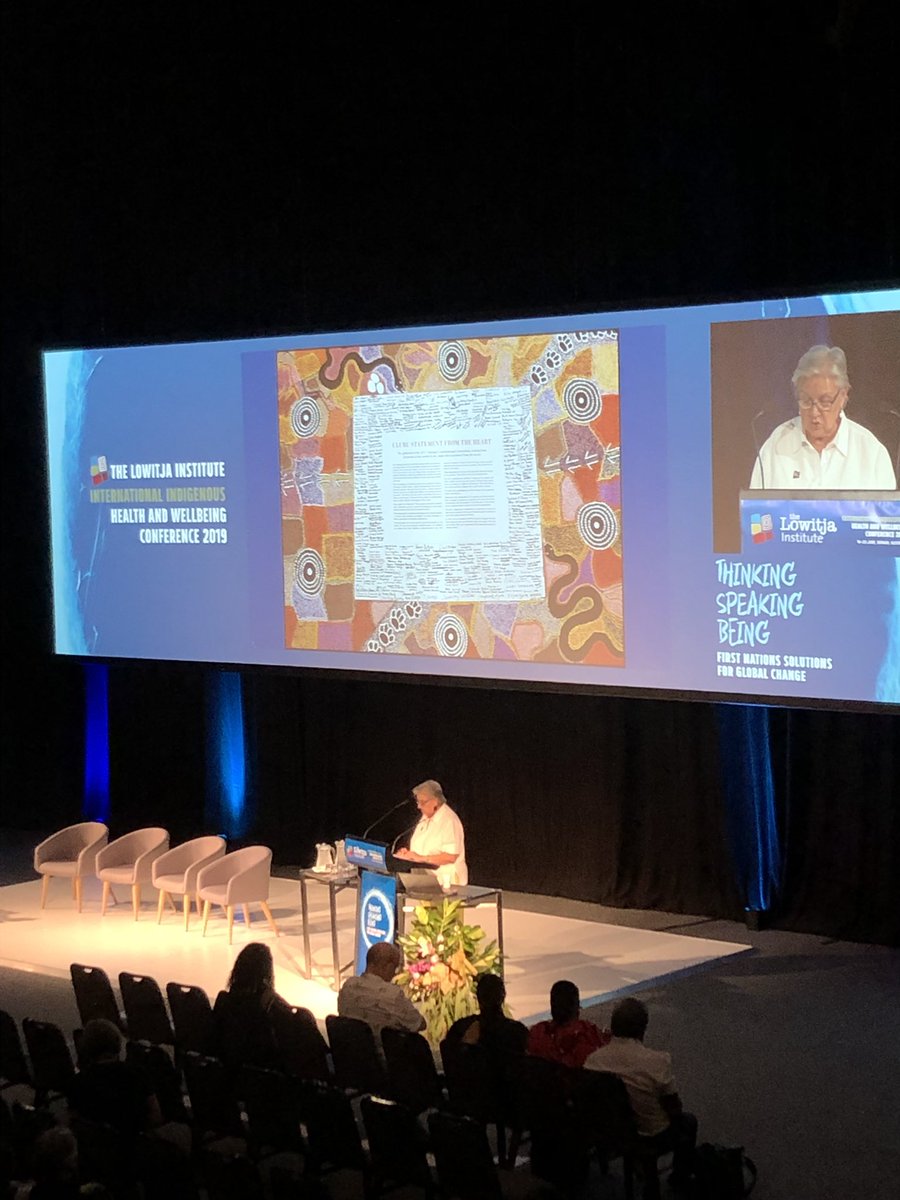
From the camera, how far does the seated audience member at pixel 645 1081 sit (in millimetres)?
5984

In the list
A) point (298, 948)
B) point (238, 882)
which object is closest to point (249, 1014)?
point (298, 948)

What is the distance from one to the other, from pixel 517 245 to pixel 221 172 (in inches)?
97.7

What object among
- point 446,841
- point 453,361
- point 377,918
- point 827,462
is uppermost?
point 453,361

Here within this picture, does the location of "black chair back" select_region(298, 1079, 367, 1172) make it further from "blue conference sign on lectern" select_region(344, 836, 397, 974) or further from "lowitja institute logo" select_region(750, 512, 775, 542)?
"lowitja institute logo" select_region(750, 512, 775, 542)

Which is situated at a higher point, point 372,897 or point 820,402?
point 820,402

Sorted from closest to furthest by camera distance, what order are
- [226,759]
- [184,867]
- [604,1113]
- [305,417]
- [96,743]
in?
[604,1113] → [305,417] → [184,867] → [226,759] → [96,743]

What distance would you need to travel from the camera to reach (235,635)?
11.2m

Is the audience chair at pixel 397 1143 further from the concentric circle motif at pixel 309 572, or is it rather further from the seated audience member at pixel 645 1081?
the concentric circle motif at pixel 309 572

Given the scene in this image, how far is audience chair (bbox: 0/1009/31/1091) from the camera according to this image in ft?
21.8

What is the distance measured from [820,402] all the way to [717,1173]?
413cm

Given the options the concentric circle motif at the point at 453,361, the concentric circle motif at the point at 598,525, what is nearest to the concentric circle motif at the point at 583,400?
the concentric circle motif at the point at 598,525

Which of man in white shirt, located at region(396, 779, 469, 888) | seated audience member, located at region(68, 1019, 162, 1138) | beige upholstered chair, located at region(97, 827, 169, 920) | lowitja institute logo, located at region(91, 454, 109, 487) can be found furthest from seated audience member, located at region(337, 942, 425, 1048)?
lowitja institute logo, located at region(91, 454, 109, 487)

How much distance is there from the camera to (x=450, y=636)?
10281mm

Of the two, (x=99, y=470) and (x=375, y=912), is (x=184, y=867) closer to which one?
(x=375, y=912)
